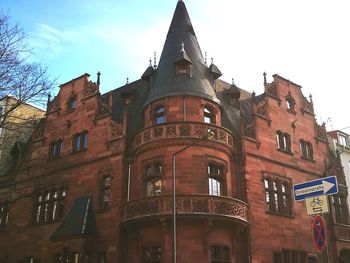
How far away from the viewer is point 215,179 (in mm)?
25188

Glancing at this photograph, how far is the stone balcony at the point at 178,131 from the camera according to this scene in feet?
81.6

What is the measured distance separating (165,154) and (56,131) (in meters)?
11.0

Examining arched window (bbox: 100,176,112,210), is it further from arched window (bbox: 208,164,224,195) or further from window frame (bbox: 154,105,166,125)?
arched window (bbox: 208,164,224,195)

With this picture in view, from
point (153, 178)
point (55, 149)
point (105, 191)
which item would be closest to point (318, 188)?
point (153, 178)

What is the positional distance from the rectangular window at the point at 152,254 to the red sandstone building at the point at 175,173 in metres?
0.09

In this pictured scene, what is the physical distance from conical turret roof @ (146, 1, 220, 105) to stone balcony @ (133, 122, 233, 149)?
2136 mm

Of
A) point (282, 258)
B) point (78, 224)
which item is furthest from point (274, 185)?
point (78, 224)

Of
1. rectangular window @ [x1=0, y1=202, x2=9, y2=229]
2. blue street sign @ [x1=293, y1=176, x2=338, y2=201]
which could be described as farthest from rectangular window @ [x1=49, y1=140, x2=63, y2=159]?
blue street sign @ [x1=293, y1=176, x2=338, y2=201]

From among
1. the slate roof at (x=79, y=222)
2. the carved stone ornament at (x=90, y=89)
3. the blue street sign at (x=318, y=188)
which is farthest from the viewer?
the carved stone ornament at (x=90, y=89)

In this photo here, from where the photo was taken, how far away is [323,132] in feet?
111

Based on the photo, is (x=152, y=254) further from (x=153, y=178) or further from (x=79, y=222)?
(x=79, y=222)

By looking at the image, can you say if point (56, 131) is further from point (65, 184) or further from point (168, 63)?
point (168, 63)

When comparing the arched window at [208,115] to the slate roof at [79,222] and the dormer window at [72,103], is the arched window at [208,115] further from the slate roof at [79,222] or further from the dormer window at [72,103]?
the dormer window at [72,103]

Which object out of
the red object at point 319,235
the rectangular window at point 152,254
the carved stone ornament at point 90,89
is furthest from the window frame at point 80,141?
the red object at point 319,235
